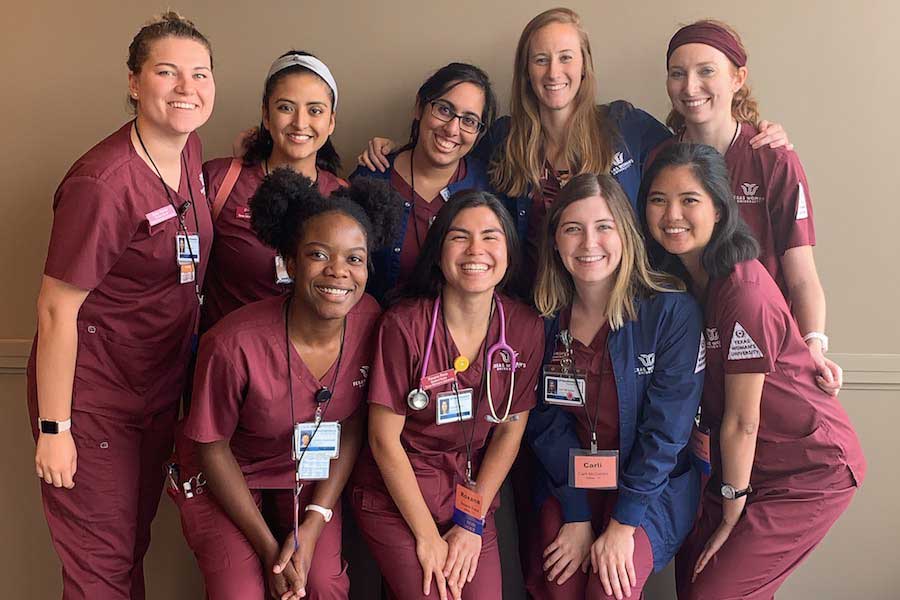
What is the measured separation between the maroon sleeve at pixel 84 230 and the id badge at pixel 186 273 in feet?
0.67

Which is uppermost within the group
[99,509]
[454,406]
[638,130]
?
[638,130]

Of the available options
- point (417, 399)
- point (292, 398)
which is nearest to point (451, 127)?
point (417, 399)

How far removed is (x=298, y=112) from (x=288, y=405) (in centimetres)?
88

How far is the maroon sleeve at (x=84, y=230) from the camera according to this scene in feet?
5.56

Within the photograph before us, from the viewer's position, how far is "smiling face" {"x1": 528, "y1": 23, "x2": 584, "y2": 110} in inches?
83.3

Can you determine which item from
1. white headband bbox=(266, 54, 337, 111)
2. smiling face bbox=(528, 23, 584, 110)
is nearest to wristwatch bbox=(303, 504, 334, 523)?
white headband bbox=(266, 54, 337, 111)

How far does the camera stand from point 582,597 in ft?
6.31

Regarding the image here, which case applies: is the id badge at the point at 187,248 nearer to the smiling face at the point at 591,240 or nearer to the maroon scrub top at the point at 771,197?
the smiling face at the point at 591,240

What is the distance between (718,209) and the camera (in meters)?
1.92

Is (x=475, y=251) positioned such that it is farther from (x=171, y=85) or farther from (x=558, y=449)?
(x=171, y=85)

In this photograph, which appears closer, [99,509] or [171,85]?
[171,85]

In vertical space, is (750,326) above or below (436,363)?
above

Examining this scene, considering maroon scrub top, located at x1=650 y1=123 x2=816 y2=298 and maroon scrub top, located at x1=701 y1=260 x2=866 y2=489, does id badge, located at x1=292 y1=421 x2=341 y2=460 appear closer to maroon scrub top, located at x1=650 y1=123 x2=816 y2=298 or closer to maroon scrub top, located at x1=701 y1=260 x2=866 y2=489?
maroon scrub top, located at x1=701 y1=260 x2=866 y2=489

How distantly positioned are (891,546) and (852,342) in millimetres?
779
